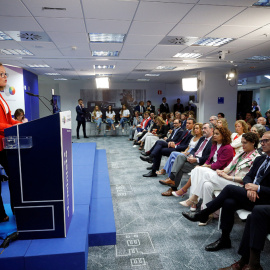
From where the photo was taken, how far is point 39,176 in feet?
6.07

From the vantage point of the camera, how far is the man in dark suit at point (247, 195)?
88.4 inches

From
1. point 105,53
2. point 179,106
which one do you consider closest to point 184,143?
point 105,53

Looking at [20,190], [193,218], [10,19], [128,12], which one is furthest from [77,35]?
[193,218]

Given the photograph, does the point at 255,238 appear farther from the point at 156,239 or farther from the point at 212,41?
the point at 212,41

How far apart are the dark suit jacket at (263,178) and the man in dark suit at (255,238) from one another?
27cm

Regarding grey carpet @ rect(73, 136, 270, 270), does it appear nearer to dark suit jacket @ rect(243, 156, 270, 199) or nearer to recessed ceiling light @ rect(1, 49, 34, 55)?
dark suit jacket @ rect(243, 156, 270, 199)

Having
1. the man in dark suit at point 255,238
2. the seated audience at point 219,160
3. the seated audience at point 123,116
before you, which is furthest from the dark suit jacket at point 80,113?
the man in dark suit at point 255,238

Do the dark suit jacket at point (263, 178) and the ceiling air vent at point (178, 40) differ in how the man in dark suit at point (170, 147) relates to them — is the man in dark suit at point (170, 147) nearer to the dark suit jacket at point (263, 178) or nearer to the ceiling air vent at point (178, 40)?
the ceiling air vent at point (178, 40)

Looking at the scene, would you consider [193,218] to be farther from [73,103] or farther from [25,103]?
[73,103]

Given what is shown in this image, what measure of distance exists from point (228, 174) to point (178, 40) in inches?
129

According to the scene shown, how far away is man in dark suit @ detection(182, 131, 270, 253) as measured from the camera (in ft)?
7.36

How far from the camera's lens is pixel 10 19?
3.75m

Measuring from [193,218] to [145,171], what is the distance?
7.93 feet

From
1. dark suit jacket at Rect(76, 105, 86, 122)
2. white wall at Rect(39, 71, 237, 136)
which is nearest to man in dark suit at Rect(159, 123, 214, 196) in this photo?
white wall at Rect(39, 71, 237, 136)
